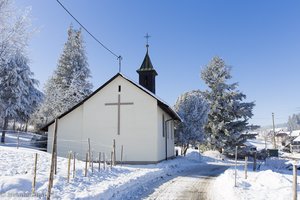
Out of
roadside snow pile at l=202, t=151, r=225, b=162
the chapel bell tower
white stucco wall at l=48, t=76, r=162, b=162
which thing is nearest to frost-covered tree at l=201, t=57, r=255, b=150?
roadside snow pile at l=202, t=151, r=225, b=162

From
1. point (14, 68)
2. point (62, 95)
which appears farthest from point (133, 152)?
point (14, 68)

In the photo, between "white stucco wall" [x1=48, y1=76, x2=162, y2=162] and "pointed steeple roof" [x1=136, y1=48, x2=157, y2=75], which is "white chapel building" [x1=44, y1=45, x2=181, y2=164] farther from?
"pointed steeple roof" [x1=136, y1=48, x2=157, y2=75]

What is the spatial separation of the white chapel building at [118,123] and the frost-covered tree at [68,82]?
12377 millimetres

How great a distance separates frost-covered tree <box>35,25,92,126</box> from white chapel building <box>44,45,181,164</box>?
487 inches

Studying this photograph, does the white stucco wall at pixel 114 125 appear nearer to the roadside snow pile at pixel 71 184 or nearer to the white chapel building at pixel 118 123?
the white chapel building at pixel 118 123

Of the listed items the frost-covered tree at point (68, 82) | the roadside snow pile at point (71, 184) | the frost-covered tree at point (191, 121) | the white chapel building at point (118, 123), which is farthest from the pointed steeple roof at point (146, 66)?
the roadside snow pile at point (71, 184)

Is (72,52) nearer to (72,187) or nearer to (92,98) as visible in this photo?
(92,98)

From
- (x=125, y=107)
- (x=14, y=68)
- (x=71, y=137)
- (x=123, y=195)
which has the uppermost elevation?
(x=14, y=68)

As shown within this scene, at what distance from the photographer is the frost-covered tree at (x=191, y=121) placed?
3369cm

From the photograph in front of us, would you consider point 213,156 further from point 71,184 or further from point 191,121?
point 71,184

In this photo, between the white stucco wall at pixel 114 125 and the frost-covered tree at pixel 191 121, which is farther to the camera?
the frost-covered tree at pixel 191 121

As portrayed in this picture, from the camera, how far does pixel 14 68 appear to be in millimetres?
32562

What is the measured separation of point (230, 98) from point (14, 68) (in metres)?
28.7

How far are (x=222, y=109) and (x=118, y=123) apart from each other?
75.9 ft
